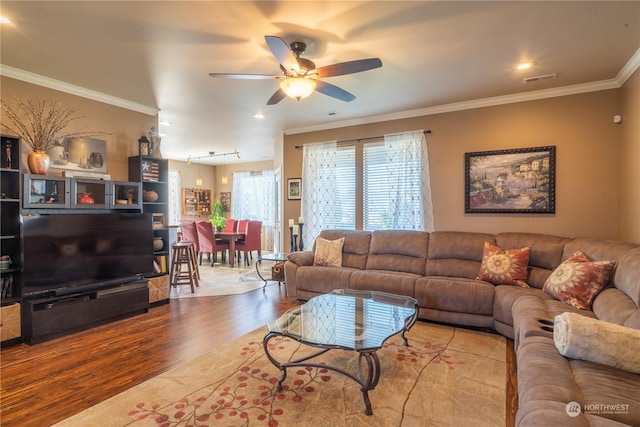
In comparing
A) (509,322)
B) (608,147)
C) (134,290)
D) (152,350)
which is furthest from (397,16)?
(134,290)

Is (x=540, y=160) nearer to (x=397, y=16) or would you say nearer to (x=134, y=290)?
(x=397, y=16)

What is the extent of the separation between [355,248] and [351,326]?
2.11m

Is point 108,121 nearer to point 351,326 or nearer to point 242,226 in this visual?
point 351,326

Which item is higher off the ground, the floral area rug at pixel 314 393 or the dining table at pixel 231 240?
the dining table at pixel 231 240

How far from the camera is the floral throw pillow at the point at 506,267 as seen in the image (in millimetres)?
3301

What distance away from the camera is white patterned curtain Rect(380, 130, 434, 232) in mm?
4477

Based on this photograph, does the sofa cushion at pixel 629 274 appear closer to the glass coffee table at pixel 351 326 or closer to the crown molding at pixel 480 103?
the glass coffee table at pixel 351 326

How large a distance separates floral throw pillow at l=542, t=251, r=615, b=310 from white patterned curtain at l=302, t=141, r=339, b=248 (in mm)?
3063

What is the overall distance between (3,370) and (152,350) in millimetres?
1037

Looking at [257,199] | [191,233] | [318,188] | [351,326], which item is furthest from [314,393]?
[257,199]

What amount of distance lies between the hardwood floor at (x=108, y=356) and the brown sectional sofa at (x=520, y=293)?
0.49 meters

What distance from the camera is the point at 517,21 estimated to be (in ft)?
7.72

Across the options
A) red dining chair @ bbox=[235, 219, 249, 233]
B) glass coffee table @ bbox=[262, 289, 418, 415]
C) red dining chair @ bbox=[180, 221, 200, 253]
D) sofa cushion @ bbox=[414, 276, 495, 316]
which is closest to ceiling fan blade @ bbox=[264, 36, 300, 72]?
glass coffee table @ bbox=[262, 289, 418, 415]

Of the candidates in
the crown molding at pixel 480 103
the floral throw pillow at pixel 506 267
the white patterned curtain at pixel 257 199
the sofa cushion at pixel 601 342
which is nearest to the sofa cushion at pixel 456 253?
the floral throw pillow at pixel 506 267
